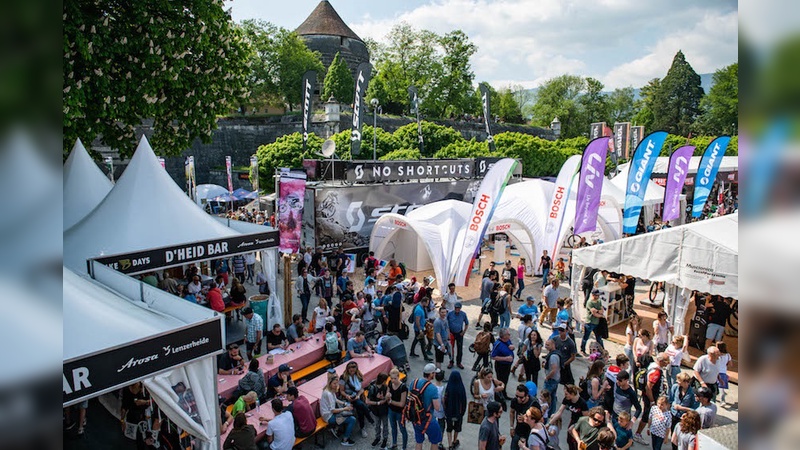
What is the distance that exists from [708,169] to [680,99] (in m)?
54.0

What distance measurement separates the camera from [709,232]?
32.6ft

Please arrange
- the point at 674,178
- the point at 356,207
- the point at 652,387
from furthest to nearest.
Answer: the point at 356,207 → the point at 674,178 → the point at 652,387

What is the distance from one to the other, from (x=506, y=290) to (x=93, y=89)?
10.1m

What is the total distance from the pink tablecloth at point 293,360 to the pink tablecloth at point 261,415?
2.74 feet

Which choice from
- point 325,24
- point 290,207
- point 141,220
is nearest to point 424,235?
point 290,207

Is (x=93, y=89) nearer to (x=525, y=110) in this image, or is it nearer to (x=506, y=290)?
(x=506, y=290)

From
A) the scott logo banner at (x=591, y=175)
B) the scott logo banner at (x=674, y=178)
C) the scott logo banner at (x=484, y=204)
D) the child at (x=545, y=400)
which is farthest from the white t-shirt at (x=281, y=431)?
the scott logo banner at (x=674, y=178)

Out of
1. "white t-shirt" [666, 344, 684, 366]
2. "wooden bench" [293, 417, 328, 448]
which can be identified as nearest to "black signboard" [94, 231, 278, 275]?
"wooden bench" [293, 417, 328, 448]

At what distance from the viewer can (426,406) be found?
6.93 meters

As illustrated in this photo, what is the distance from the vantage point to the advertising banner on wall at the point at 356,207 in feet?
58.8

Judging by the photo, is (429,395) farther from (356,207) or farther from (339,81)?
(339,81)

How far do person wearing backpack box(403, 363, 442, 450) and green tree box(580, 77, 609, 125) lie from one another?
7417cm

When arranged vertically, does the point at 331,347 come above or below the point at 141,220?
below

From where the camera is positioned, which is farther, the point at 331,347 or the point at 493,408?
the point at 331,347
